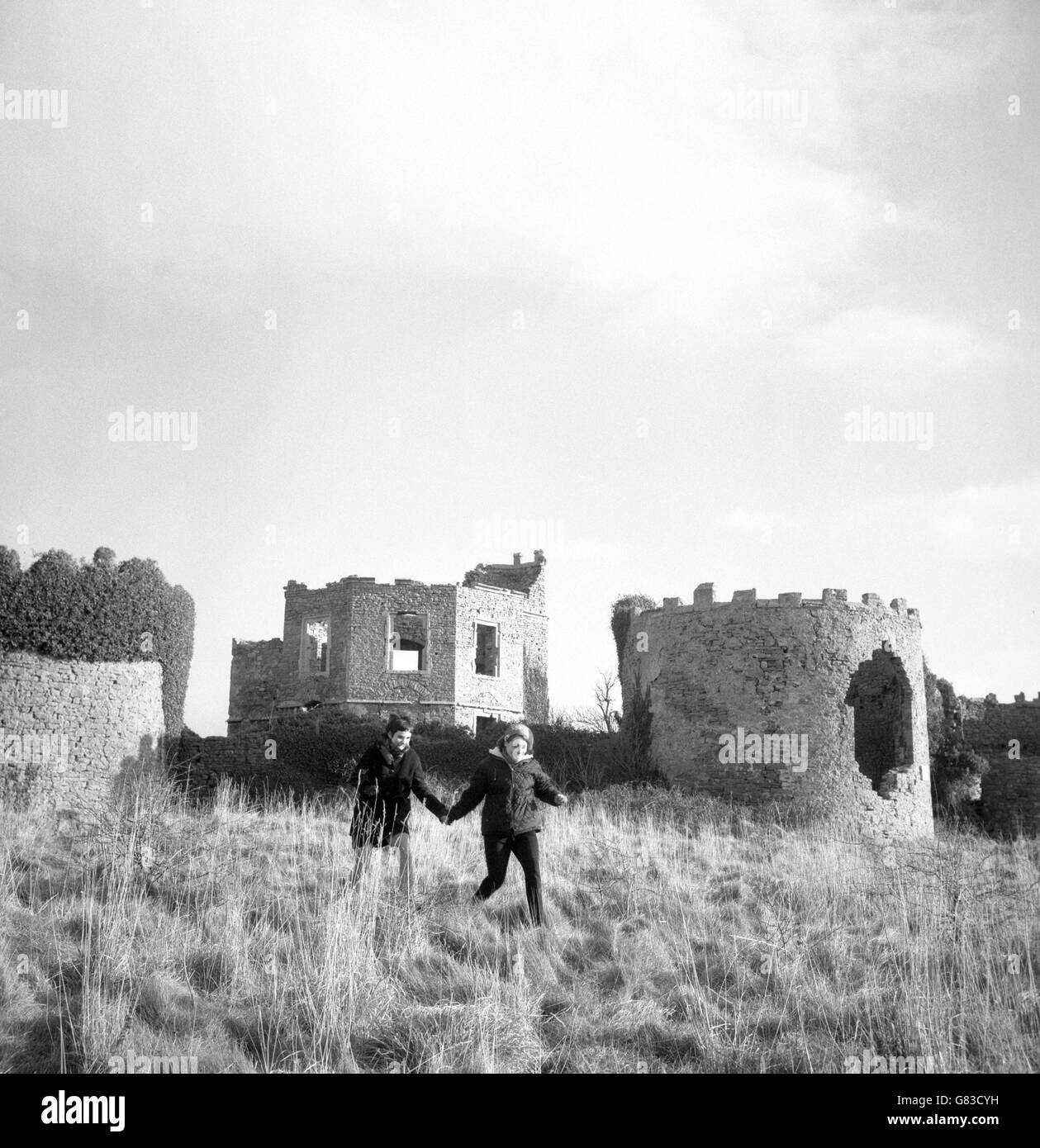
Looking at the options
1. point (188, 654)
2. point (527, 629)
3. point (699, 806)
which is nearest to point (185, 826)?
point (699, 806)

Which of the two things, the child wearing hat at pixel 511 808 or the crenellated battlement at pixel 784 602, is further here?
the crenellated battlement at pixel 784 602

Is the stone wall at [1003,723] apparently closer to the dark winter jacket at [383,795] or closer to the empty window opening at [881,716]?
the empty window opening at [881,716]

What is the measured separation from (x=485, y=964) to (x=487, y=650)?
24.9 metres

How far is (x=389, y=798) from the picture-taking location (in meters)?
8.43

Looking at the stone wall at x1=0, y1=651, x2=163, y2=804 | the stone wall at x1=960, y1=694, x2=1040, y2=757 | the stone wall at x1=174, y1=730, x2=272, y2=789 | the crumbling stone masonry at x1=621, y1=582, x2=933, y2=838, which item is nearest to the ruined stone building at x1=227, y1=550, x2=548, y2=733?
the stone wall at x1=174, y1=730, x2=272, y2=789

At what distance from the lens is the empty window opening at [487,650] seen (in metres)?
31.2

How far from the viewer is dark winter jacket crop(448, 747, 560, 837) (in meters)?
7.88

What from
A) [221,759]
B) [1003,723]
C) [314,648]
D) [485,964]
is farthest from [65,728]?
[1003,723]

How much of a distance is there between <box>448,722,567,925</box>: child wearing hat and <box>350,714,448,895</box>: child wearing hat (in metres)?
0.34

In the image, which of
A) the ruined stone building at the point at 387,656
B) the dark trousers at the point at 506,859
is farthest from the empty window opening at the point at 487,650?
the dark trousers at the point at 506,859

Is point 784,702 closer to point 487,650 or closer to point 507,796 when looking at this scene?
point 507,796

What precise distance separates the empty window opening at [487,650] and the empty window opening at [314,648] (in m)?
4.44
